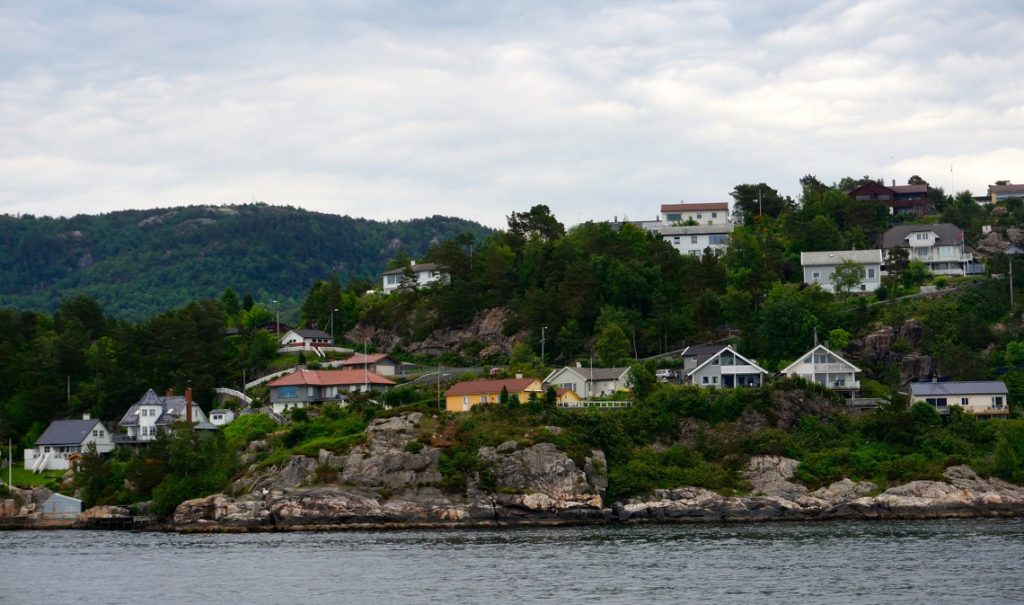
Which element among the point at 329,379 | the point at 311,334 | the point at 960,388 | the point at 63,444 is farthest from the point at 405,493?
the point at 311,334

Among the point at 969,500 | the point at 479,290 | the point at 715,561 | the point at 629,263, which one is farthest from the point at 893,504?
the point at 479,290

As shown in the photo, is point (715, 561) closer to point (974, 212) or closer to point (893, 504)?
point (893, 504)

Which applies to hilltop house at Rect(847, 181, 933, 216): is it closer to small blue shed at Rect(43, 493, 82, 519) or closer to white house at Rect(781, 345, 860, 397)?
white house at Rect(781, 345, 860, 397)

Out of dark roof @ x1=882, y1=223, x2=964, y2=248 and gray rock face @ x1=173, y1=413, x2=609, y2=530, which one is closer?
gray rock face @ x1=173, y1=413, x2=609, y2=530

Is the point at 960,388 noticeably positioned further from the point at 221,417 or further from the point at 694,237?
the point at 221,417

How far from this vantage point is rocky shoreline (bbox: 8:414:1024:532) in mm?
70812

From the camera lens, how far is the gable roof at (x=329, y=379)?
93.7 metres

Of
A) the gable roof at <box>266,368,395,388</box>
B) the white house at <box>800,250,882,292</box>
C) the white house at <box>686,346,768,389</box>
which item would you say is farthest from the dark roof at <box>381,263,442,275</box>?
the white house at <box>686,346,768,389</box>

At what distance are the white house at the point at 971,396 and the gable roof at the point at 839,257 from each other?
80.5 feet

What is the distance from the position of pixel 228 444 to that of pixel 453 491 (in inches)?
697

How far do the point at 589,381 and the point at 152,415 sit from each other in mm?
32715

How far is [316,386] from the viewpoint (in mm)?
94062

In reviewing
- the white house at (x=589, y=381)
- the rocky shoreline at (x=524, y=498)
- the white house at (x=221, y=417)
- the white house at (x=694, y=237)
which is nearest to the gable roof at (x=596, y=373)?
the white house at (x=589, y=381)

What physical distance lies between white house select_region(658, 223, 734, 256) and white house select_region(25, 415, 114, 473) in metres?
54.3
